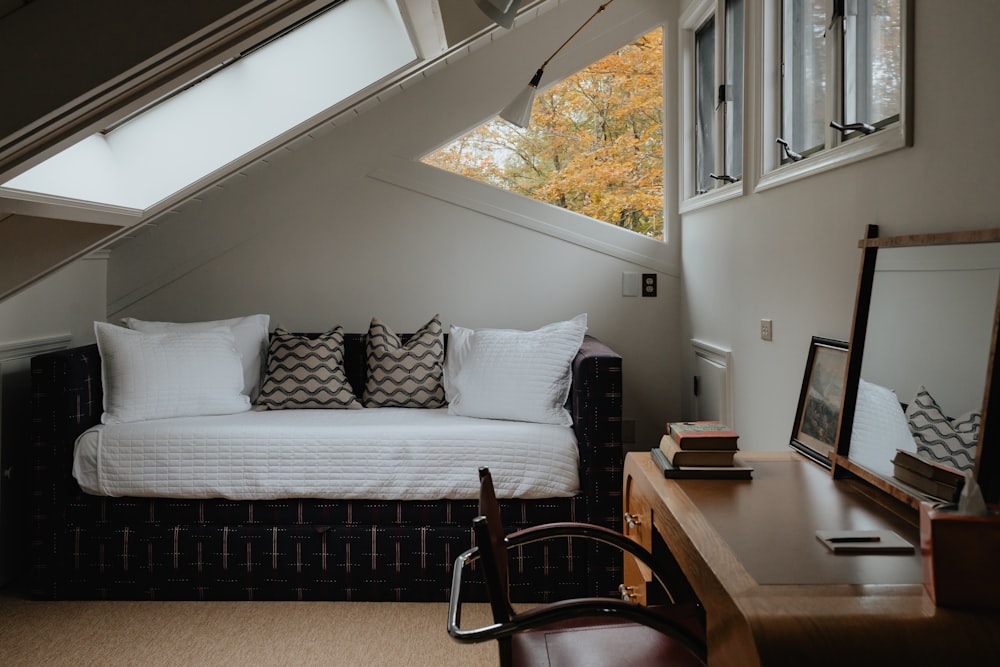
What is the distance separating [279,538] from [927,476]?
2.18 meters

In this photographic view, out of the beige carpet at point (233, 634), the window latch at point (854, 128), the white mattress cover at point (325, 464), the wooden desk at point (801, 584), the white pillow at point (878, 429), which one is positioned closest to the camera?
the wooden desk at point (801, 584)

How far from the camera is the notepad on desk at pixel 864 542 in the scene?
1.39m

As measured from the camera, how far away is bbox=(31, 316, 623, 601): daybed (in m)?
2.97

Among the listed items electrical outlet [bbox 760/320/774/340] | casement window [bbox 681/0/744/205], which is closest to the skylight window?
casement window [bbox 681/0/744/205]

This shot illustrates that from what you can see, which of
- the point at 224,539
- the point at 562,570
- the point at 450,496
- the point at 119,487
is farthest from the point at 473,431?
the point at 119,487

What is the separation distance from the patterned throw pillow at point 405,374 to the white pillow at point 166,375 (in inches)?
21.9

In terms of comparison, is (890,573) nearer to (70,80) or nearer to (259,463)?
(70,80)

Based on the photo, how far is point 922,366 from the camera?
167 centimetres

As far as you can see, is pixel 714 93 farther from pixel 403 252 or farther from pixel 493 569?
pixel 493 569

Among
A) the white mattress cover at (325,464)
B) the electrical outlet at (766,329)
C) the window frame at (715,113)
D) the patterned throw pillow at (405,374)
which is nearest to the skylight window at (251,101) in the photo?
the white mattress cover at (325,464)

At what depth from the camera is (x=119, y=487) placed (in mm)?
2984

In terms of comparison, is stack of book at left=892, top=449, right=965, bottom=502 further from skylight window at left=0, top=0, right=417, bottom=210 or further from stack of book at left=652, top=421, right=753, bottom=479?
skylight window at left=0, top=0, right=417, bottom=210

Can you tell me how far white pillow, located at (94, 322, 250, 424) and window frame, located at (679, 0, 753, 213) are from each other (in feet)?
6.99

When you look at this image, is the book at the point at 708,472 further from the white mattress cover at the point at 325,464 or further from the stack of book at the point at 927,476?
the white mattress cover at the point at 325,464
